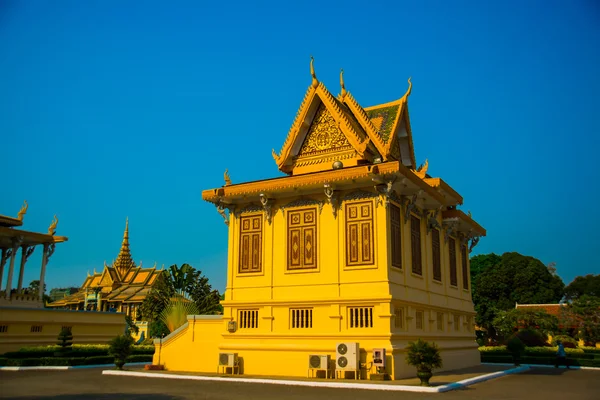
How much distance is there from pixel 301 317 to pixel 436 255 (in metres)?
7.50

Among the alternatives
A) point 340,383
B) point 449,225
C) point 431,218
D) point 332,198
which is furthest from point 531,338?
point 340,383

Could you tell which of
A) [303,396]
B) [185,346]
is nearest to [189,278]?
[185,346]

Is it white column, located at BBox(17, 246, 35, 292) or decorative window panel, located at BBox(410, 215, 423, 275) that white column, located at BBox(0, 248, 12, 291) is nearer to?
white column, located at BBox(17, 246, 35, 292)

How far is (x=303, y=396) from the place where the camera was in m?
13.4

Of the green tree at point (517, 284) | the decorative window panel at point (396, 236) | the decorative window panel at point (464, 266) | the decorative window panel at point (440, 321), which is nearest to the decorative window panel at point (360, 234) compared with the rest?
the decorative window panel at point (396, 236)

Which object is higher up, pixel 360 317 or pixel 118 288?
pixel 118 288

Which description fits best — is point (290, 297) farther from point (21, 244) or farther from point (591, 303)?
point (591, 303)

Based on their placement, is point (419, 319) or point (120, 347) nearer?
point (120, 347)

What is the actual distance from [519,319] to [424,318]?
77.6 ft

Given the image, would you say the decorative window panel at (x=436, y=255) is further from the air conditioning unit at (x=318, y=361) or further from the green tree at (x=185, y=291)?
the green tree at (x=185, y=291)

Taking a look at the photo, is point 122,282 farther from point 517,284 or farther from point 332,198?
point 332,198

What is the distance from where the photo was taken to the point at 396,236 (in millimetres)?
19703

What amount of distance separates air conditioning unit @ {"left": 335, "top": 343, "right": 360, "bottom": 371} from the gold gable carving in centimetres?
780

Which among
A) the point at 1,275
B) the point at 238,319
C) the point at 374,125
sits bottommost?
the point at 238,319
